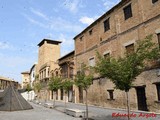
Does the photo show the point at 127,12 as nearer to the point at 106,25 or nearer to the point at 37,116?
the point at 106,25

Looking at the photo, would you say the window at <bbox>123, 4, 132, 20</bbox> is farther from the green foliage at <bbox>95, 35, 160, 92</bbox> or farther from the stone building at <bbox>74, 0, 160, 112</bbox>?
the green foliage at <bbox>95, 35, 160, 92</bbox>

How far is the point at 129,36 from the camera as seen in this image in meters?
17.4

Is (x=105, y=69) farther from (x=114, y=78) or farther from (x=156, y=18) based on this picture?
(x=156, y=18)

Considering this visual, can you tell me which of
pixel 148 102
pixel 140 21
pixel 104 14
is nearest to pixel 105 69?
pixel 148 102

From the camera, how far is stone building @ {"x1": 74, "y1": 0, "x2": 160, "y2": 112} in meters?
14.8

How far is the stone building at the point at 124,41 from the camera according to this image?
48.6 ft

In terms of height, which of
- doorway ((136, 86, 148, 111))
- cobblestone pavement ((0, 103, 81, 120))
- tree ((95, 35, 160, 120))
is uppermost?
tree ((95, 35, 160, 120))

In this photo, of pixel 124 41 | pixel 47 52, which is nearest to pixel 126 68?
pixel 124 41

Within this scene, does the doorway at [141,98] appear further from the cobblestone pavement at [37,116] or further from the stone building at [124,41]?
the cobblestone pavement at [37,116]

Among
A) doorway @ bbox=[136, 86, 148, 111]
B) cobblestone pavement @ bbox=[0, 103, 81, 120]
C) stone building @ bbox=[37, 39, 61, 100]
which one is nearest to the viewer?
cobblestone pavement @ bbox=[0, 103, 81, 120]

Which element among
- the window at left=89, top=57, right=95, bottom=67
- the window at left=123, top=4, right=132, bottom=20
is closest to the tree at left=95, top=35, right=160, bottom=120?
the window at left=123, top=4, right=132, bottom=20

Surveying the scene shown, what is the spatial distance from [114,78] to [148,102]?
7.32m

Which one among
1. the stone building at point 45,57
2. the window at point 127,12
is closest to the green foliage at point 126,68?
the window at point 127,12

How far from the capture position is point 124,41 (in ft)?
58.9
